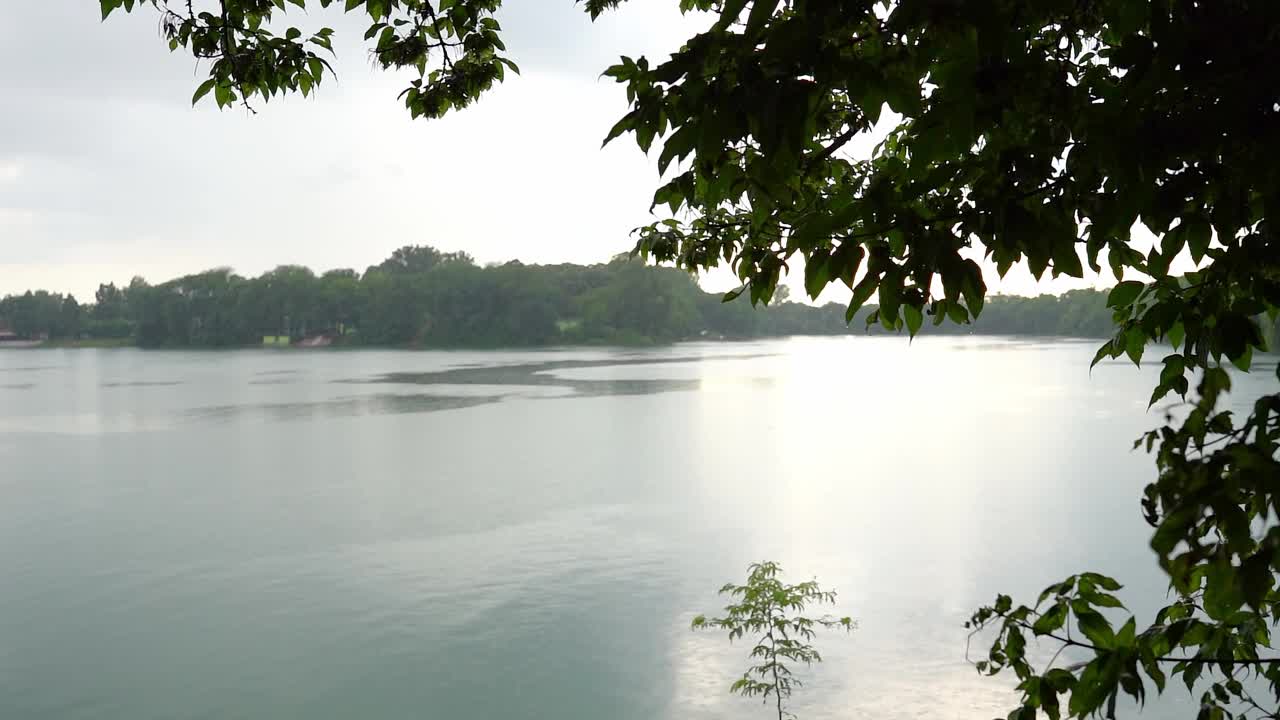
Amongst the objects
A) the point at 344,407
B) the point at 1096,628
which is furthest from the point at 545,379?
the point at 1096,628

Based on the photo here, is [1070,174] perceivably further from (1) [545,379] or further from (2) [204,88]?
(1) [545,379]

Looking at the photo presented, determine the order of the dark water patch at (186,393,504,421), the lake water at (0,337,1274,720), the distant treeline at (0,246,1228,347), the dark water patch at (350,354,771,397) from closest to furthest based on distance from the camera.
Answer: the lake water at (0,337,1274,720), the dark water patch at (186,393,504,421), the dark water patch at (350,354,771,397), the distant treeline at (0,246,1228,347)

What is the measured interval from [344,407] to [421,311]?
184ft

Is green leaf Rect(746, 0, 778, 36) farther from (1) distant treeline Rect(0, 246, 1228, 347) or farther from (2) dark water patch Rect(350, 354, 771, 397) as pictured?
(1) distant treeline Rect(0, 246, 1228, 347)

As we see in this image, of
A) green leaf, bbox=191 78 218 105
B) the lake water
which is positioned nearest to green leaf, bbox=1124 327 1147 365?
green leaf, bbox=191 78 218 105

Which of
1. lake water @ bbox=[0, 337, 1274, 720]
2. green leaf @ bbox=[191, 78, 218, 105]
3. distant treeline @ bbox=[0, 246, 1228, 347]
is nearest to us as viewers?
green leaf @ bbox=[191, 78, 218, 105]

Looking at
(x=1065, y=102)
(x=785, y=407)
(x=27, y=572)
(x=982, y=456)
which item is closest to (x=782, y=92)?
(x=1065, y=102)

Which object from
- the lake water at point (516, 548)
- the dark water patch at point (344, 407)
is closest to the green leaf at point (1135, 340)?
the lake water at point (516, 548)

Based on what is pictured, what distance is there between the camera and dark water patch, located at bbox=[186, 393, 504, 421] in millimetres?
23156

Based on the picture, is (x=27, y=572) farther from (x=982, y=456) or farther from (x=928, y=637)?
(x=982, y=456)

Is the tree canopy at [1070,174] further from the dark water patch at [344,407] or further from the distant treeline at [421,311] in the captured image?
the distant treeline at [421,311]

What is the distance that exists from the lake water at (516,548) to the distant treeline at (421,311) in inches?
2174

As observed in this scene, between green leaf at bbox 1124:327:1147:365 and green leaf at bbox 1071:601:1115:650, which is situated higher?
green leaf at bbox 1124:327:1147:365

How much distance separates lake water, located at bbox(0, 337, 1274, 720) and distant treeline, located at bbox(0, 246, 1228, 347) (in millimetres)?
55226
